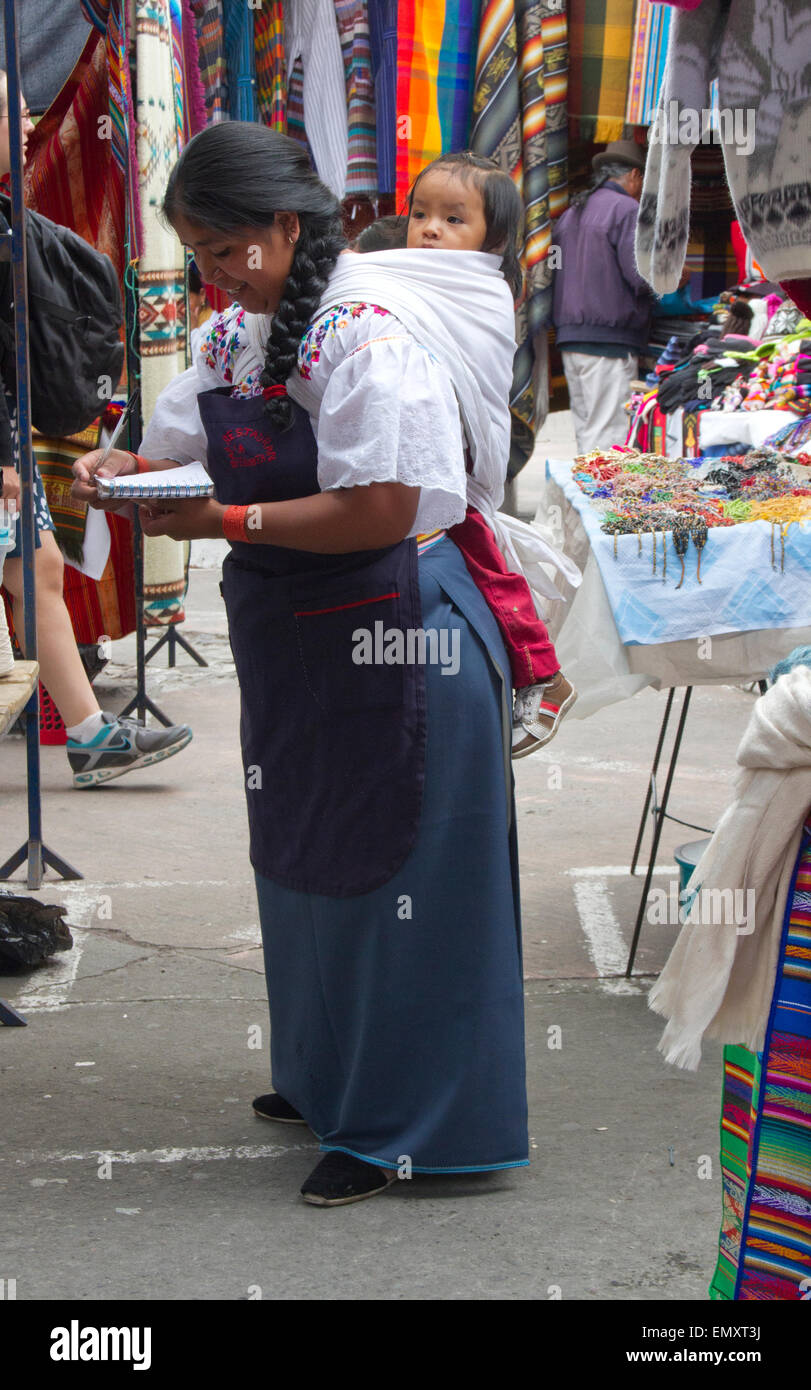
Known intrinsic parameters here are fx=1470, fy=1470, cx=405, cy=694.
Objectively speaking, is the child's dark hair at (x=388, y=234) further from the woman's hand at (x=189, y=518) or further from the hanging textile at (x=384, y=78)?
the hanging textile at (x=384, y=78)

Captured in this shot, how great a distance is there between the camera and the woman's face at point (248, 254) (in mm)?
2395

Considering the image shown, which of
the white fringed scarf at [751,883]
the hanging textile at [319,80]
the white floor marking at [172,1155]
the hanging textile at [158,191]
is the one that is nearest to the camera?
the white fringed scarf at [751,883]

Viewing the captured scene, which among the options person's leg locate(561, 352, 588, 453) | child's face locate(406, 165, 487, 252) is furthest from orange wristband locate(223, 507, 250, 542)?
person's leg locate(561, 352, 588, 453)

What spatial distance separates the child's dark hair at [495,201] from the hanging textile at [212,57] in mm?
4560

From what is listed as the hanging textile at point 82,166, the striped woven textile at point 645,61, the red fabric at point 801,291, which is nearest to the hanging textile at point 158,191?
the hanging textile at point 82,166

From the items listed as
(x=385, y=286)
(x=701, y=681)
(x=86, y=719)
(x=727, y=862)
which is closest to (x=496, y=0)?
(x=86, y=719)

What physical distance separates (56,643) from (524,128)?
3.24 meters

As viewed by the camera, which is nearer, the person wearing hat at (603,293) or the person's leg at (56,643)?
the person's leg at (56,643)

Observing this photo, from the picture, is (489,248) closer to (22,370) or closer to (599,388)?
(22,370)

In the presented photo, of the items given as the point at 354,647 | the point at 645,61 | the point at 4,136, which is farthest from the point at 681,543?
the point at 645,61

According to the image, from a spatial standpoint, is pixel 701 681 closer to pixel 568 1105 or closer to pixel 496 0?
pixel 568 1105

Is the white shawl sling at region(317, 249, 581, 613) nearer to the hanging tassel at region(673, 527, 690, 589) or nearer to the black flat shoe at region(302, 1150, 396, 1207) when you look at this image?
the hanging tassel at region(673, 527, 690, 589)

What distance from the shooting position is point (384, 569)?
2510 millimetres

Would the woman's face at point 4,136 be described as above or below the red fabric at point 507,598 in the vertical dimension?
above
